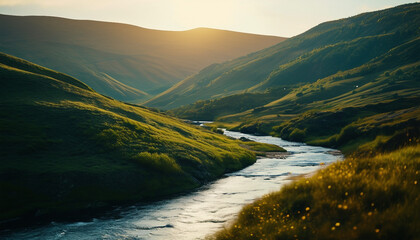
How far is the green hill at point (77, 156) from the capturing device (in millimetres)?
37750

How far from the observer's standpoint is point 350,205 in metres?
14.3

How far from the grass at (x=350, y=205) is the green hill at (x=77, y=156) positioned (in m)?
25.8

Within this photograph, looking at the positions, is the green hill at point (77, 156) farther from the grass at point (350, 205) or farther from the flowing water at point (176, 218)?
the grass at point (350, 205)

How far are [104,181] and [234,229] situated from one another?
2765 centimetres

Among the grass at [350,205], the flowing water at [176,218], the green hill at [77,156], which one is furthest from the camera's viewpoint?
the green hill at [77,156]

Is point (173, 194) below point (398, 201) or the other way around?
below

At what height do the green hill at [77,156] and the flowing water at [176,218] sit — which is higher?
the green hill at [77,156]

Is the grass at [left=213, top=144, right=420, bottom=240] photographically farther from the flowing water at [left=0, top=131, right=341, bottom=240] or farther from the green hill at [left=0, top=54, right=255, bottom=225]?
the green hill at [left=0, top=54, right=255, bottom=225]

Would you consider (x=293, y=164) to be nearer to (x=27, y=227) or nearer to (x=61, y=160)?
(x=61, y=160)

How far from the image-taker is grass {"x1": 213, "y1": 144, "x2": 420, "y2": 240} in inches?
503

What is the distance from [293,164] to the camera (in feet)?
217

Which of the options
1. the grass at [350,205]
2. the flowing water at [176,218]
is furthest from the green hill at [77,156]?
the grass at [350,205]

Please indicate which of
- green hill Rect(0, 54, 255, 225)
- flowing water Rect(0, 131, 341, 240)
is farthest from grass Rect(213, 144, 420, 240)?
green hill Rect(0, 54, 255, 225)

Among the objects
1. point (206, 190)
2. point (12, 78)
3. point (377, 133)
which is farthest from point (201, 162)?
point (377, 133)
